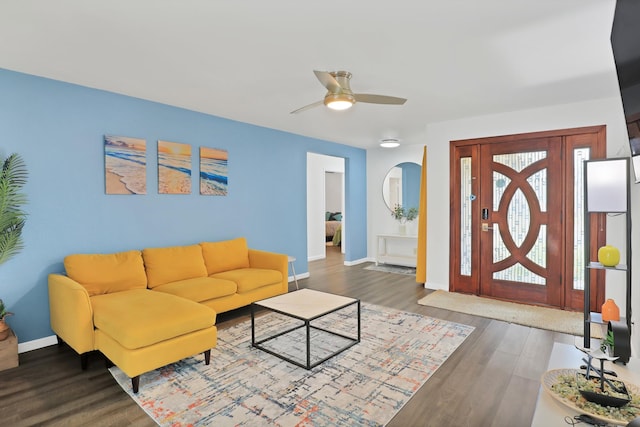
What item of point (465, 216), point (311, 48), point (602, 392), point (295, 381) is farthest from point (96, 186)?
point (465, 216)

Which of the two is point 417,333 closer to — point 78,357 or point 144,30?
point 78,357

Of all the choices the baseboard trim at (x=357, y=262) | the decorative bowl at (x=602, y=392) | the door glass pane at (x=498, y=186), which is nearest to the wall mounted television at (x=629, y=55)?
the decorative bowl at (x=602, y=392)

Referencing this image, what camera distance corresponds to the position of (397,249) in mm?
Answer: 7172

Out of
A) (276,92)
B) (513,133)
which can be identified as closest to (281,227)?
(276,92)

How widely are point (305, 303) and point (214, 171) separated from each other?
2333mm

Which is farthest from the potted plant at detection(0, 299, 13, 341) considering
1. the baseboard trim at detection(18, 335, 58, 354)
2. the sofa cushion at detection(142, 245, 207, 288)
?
the sofa cushion at detection(142, 245, 207, 288)

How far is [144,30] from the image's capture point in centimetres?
232

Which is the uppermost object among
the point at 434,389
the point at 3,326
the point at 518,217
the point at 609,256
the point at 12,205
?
the point at 12,205

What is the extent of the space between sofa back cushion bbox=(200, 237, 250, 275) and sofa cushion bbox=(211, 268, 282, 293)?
0.35ft

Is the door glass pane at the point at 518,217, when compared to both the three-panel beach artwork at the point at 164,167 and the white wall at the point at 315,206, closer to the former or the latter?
the white wall at the point at 315,206

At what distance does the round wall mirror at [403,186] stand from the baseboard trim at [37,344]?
580 centimetres

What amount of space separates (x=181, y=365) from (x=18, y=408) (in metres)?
1.01

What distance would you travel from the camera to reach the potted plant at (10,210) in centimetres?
280

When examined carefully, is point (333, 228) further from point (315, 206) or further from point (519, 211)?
point (519, 211)
